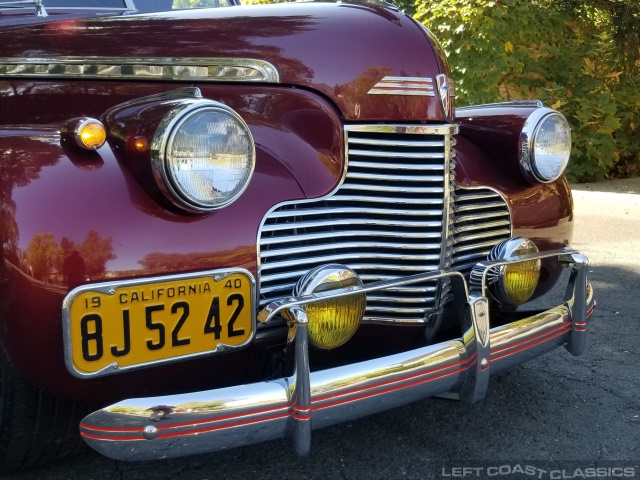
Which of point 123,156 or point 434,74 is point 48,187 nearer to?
point 123,156

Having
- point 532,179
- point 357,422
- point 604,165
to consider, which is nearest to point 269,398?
point 357,422

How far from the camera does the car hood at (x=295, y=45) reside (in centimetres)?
210

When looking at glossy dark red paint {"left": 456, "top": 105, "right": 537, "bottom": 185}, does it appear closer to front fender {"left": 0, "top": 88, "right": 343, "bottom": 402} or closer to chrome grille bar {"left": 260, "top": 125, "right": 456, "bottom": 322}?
chrome grille bar {"left": 260, "top": 125, "right": 456, "bottom": 322}

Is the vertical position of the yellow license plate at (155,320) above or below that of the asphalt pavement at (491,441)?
above

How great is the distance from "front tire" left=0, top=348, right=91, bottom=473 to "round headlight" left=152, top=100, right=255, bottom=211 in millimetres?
583

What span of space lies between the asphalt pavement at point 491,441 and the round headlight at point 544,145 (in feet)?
2.68

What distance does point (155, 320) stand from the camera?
169 centimetres

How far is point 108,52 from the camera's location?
2.09 m

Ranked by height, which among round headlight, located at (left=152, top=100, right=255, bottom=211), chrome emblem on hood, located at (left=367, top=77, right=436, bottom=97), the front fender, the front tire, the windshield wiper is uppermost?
the windshield wiper

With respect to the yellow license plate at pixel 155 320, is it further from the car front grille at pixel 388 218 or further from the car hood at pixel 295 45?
the car hood at pixel 295 45

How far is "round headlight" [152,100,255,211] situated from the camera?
1.70 meters

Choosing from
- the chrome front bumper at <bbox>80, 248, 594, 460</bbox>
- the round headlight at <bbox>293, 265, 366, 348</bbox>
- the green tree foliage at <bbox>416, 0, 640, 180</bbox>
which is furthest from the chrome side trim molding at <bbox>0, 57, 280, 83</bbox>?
the green tree foliage at <bbox>416, 0, 640, 180</bbox>

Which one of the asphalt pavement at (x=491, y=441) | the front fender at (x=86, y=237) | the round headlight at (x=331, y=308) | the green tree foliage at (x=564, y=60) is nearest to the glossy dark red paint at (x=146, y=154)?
the front fender at (x=86, y=237)

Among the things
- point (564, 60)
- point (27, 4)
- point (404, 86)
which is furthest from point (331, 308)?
point (564, 60)
